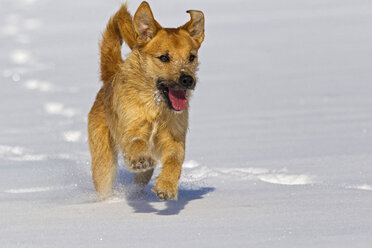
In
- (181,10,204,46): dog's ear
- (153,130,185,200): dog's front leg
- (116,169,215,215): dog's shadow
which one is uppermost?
(181,10,204,46): dog's ear

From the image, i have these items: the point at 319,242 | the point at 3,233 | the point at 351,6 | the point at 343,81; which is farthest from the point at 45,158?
the point at 351,6

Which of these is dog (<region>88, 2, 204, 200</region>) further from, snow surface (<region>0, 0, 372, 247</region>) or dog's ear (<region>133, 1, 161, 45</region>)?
snow surface (<region>0, 0, 372, 247</region>)

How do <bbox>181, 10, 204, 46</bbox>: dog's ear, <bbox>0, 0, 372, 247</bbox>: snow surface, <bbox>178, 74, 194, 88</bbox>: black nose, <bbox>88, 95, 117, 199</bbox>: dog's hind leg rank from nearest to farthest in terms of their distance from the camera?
1. <bbox>0, 0, 372, 247</bbox>: snow surface
2. <bbox>178, 74, 194, 88</bbox>: black nose
3. <bbox>181, 10, 204, 46</bbox>: dog's ear
4. <bbox>88, 95, 117, 199</bbox>: dog's hind leg

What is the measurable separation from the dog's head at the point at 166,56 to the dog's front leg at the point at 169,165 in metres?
0.25

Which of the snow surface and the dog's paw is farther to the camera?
the dog's paw

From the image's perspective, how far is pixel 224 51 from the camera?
14055 millimetres

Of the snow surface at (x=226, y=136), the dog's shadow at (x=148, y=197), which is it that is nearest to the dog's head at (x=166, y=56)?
the dog's shadow at (x=148, y=197)

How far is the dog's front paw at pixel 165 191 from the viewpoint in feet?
15.9

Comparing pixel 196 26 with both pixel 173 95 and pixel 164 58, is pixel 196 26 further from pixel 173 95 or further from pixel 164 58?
pixel 173 95

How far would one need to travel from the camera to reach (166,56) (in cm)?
550

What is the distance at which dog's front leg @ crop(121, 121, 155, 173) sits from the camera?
5.01 m

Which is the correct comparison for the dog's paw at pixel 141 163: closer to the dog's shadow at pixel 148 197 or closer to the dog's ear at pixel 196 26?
the dog's shadow at pixel 148 197

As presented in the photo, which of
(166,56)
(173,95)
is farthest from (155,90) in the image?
(166,56)

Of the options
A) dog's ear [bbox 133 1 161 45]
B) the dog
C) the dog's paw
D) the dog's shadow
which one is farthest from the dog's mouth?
the dog's shadow
